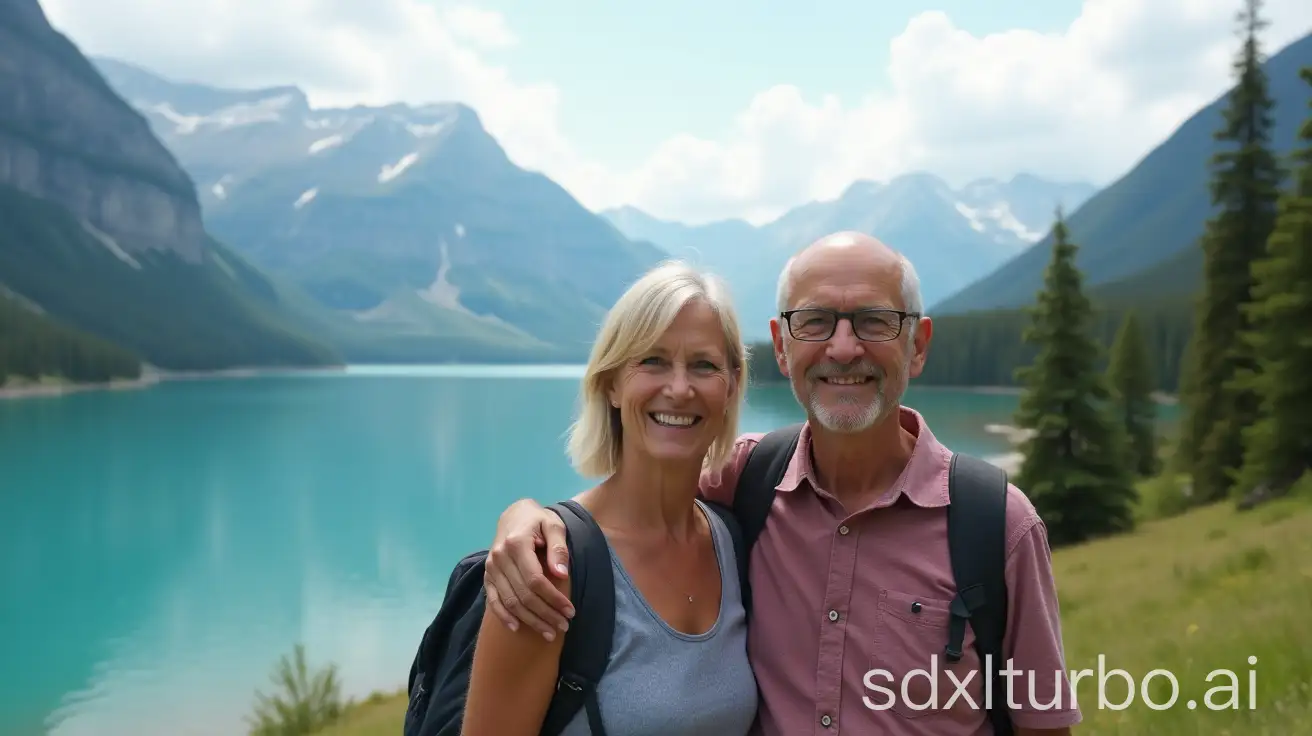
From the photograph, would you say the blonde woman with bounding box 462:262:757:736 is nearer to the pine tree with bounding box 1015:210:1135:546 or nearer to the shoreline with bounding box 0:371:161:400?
the pine tree with bounding box 1015:210:1135:546

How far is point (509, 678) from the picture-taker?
2.61m

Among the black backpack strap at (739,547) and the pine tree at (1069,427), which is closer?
the black backpack strap at (739,547)

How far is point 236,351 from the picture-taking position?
584 feet

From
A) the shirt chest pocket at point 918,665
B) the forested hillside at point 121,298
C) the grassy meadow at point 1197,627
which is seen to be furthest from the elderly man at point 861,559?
the forested hillside at point 121,298

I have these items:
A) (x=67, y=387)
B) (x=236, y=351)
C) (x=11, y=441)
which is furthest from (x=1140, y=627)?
(x=236, y=351)

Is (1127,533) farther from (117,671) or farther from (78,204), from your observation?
(78,204)

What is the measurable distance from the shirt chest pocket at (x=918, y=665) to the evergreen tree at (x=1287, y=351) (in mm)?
17474

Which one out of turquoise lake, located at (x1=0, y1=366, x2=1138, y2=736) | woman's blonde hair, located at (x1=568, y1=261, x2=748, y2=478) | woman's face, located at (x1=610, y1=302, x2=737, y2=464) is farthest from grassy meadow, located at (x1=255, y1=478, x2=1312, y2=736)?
turquoise lake, located at (x1=0, y1=366, x2=1138, y2=736)

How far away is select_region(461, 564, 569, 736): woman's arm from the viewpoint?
260 cm

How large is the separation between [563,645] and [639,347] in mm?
985

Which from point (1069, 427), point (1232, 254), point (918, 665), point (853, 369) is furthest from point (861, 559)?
point (1232, 254)

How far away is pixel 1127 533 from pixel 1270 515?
5528 millimetres

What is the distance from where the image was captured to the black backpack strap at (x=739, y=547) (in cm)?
318

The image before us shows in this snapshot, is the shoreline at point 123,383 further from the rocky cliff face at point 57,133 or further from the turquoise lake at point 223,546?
the rocky cliff face at point 57,133
